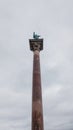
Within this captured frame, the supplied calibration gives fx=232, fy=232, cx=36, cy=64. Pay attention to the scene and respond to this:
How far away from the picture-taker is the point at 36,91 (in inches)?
918

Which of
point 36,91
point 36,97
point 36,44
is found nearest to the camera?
point 36,97

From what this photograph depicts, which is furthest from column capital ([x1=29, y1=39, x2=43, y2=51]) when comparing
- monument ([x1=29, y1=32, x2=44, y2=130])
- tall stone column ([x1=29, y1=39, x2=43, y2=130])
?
tall stone column ([x1=29, y1=39, x2=43, y2=130])

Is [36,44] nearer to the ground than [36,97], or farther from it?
farther from it

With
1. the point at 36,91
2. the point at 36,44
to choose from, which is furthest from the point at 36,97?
Result: the point at 36,44

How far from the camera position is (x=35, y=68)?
2525 centimetres

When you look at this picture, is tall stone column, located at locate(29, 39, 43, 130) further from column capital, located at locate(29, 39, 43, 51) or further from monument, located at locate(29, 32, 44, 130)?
column capital, located at locate(29, 39, 43, 51)

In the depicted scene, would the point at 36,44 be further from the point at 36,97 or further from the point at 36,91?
the point at 36,97

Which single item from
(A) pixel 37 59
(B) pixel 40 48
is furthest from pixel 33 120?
(B) pixel 40 48

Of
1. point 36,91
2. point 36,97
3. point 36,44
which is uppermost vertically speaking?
point 36,44

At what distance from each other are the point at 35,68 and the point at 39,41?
390 cm

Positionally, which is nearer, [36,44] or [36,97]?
[36,97]

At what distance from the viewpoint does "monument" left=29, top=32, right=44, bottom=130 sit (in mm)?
21766

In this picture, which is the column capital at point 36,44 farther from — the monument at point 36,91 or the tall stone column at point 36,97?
the tall stone column at point 36,97

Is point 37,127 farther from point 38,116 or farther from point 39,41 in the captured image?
point 39,41
